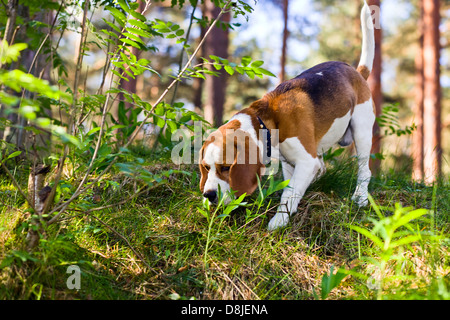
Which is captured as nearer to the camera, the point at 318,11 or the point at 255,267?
the point at 255,267

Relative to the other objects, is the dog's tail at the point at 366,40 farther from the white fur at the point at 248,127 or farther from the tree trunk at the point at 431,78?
the tree trunk at the point at 431,78

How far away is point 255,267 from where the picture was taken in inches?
92.4

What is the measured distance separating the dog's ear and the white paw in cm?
28

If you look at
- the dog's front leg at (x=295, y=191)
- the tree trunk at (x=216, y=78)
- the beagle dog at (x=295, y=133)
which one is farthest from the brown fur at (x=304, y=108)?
the tree trunk at (x=216, y=78)

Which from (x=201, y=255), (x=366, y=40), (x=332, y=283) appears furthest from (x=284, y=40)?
(x=332, y=283)

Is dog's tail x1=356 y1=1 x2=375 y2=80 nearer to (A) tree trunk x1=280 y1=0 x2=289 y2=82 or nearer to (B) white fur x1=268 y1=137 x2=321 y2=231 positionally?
(B) white fur x1=268 y1=137 x2=321 y2=231

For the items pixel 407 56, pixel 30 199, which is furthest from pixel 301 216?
pixel 407 56

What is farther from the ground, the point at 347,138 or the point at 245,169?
the point at 347,138

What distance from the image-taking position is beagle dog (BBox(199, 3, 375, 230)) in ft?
9.00

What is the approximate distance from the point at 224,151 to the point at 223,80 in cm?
686

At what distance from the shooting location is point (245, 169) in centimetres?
273

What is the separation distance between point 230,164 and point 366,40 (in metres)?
2.30

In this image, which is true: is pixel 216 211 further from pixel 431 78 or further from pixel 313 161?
pixel 431 78

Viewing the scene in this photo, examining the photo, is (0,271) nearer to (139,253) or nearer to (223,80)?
(139,253)
